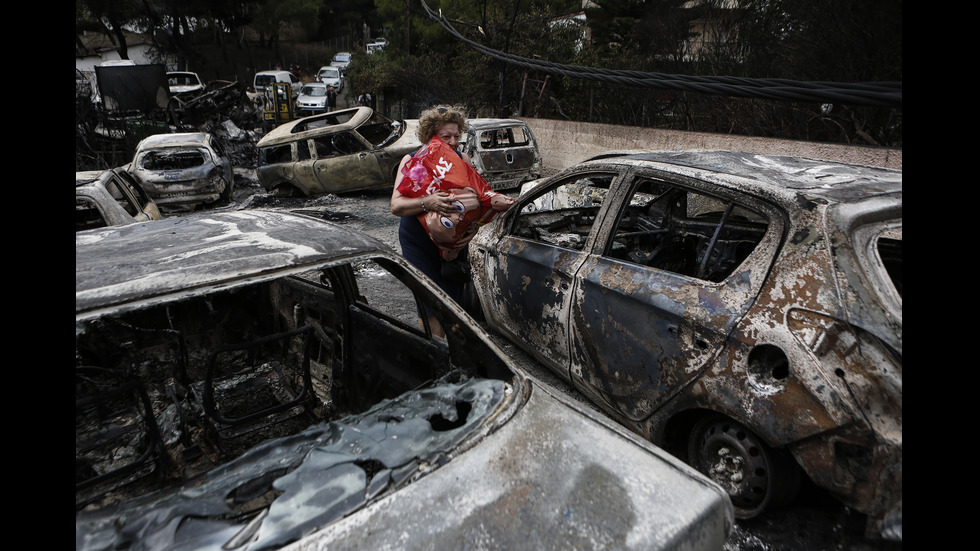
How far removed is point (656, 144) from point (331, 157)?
620cm

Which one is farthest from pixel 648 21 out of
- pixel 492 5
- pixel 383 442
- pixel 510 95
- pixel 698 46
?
pixel 383 442

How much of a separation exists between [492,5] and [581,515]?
18.2m

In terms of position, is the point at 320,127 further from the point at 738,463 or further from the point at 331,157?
the point at 738,463

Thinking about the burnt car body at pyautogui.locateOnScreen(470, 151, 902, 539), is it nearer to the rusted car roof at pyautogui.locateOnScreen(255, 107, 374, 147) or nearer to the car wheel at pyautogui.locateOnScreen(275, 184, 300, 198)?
the rusted car roof at pyautogui.locateOnScreen(255, 107, 374, 147)

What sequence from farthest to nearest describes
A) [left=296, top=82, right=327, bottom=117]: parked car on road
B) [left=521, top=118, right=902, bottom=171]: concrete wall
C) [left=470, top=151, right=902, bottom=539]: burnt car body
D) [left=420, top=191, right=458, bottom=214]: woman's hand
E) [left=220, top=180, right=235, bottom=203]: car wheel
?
[left=296, top=82, right=327, bottom=117]: parked car on road, [left=220, top=180, right=235, bottom=203]: car wheel, [left=521, top=118, right=902, bottom=171]: concrete wall, [left=420, top=191, right=458, bottom=214]: woman's hand, [left=470, top=151, right=902, bottom=539]: burnt car body


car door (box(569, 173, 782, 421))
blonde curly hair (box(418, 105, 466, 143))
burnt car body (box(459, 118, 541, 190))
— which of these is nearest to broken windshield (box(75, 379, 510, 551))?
car door (box(569, 173, 782, 421))

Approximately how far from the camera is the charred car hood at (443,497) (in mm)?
1348

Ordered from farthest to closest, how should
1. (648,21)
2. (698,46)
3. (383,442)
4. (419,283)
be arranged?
(648,21) < (698,46) < (419,283) < (383,442)

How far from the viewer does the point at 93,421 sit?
260 cm

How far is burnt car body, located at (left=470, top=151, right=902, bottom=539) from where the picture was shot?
1807mm

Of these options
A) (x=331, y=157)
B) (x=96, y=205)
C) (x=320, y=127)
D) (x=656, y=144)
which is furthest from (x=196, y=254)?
(x=320, y=127)

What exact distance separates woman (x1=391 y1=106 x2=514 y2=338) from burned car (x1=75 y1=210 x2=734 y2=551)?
2.23ft

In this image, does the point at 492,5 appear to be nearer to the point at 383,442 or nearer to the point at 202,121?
the point at 202,121

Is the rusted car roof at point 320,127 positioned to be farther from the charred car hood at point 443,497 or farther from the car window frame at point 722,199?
the charred car hood at point 443,497
